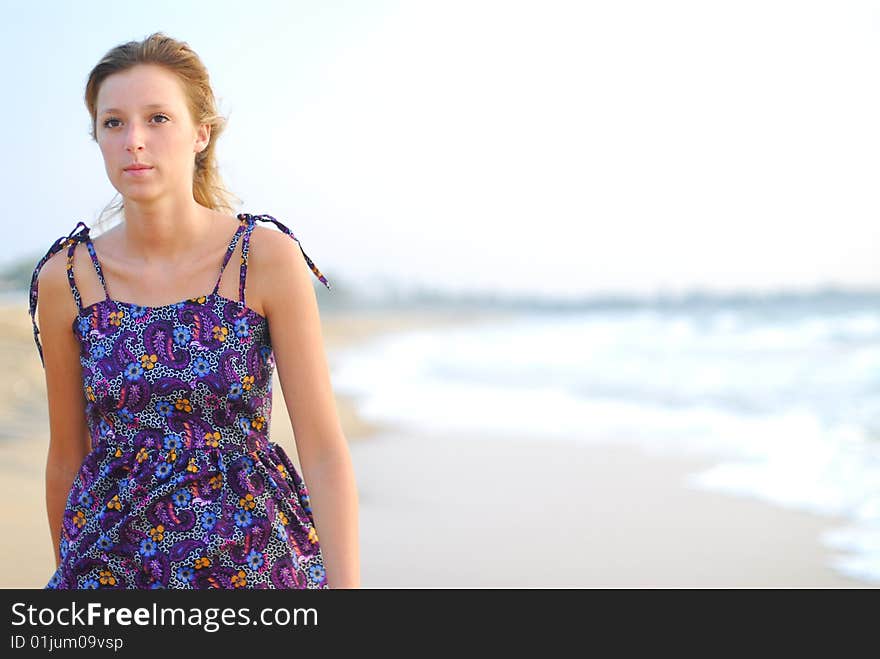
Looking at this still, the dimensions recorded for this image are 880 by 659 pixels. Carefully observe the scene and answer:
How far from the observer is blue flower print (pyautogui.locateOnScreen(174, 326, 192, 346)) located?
175 cm

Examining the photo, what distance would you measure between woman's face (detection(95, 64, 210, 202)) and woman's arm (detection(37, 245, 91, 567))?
0.66 ft

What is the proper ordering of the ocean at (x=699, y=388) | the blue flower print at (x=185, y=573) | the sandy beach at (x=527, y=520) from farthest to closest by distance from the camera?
the ocean at (x=699, y=388) < the sandy beach at (x=527, y=520) < the blue flower print at (x=185, y=573)

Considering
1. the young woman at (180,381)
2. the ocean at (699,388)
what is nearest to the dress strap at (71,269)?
the young woman at (180,381)

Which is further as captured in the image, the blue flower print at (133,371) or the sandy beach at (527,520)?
the sandy beach at (527,520)

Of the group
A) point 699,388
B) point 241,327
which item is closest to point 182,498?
point 241,327

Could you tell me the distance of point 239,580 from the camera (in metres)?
1.71

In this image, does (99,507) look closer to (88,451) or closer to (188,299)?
(88,451)

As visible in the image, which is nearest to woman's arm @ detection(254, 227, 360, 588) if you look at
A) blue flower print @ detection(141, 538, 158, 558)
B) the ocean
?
blue flower print @ detection(141, 538, 158, 558)

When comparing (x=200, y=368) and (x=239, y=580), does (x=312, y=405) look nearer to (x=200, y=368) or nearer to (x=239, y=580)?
(x=200, y=368)

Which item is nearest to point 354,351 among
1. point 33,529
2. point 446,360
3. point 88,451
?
point 446,360

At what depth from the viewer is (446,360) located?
13.9 m

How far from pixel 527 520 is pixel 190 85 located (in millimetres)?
4001

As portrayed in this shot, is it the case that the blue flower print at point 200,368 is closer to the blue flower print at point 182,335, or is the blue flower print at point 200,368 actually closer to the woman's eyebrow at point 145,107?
the blue flower print at point 182,335

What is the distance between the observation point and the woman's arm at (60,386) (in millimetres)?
1841
